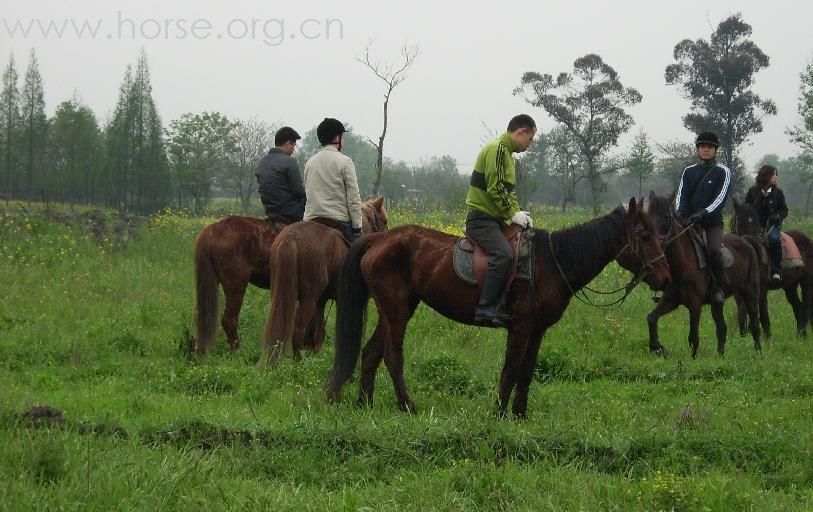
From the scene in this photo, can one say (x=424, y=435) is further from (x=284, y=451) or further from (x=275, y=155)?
(x=275, y=155)

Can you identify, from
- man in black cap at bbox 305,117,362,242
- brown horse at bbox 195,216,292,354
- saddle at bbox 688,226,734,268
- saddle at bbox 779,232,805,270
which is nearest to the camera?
man in black cap at bbox 305,117,362,242

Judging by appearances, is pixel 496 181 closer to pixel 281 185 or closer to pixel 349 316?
pixel 349 316

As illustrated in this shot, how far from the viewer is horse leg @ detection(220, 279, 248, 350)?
1109 cm

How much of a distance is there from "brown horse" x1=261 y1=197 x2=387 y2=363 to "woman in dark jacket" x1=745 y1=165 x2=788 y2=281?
7742 millimetres

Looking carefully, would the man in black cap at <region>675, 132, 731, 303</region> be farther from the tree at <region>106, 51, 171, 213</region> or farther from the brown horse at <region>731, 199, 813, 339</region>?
the tree at <region>106, 51, 171, 213</region>

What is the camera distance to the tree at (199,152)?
5308cm

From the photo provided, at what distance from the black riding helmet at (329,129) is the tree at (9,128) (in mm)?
40224

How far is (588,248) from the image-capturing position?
770 cm

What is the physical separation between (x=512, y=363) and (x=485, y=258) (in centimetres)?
103

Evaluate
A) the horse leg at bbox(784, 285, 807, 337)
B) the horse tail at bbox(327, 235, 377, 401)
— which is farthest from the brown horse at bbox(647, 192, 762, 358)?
the horse tail at bbox(327, 235, 377, 401)

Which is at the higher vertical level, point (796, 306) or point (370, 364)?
point (796, 306)

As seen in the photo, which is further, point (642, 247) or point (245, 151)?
point (245, 151)

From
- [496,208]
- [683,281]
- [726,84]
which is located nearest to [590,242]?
[496,208]

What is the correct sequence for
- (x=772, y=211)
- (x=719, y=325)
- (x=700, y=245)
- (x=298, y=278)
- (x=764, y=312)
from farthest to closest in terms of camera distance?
1. (x=772, y=211)
2. (x=764, y=312)
3. (x=719, y=325)
4. (x=700, y=245)
5. (x=298, y=278)
